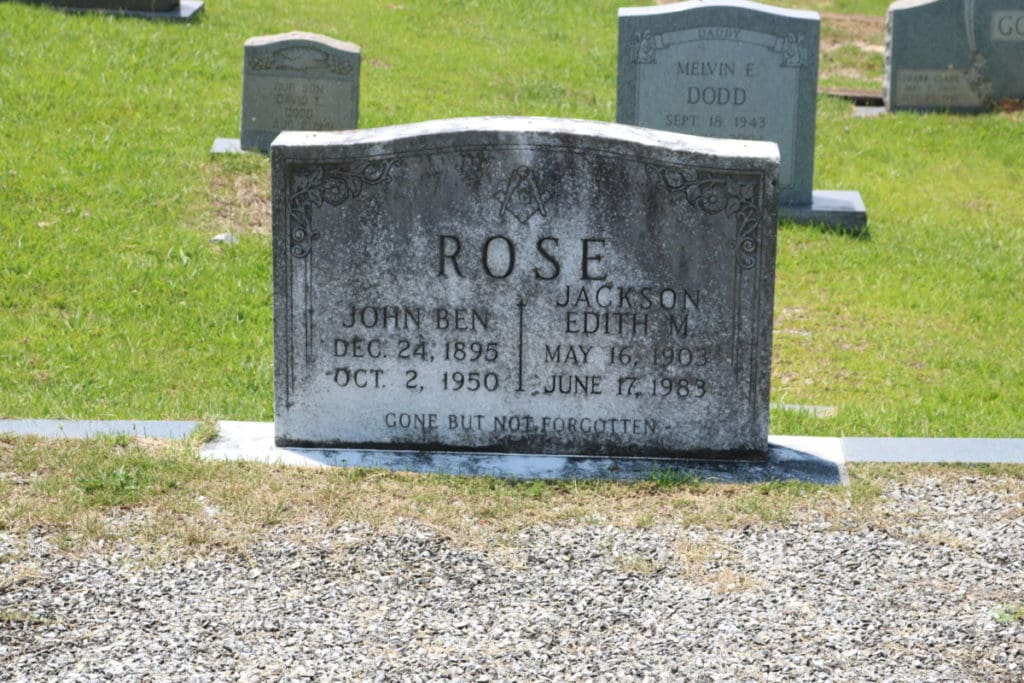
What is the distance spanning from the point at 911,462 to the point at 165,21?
11.7 meters

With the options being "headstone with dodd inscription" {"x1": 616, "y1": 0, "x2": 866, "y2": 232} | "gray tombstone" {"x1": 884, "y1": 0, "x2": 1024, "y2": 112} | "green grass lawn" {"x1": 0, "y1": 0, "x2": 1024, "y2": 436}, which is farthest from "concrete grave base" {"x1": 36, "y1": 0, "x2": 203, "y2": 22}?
"gray tombstone" {"x1": 884, "y1": 0, "x2": 1024, "y2": 112}

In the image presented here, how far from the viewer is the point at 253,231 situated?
409 inches

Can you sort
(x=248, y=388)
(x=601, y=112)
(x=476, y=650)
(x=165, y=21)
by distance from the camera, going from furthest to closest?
(x=165, y=21), (x=601, y=112), (x=248, y=388), (x=476, y=650)

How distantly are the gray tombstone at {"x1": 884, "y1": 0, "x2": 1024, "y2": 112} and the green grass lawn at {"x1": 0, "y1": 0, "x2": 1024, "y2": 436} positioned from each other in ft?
1.46

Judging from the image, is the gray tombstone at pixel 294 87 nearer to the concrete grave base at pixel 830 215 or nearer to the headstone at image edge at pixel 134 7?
the concrete grave base at pixel 830 215

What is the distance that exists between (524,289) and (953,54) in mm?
10211

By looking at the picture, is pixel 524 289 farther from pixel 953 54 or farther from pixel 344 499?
pixel 953 54

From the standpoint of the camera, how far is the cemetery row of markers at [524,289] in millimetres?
5785

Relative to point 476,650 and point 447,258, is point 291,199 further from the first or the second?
point 476,650

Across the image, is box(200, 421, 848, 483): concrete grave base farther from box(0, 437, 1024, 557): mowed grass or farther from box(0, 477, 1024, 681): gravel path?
box(0, 477, 1024, 681): gravel path

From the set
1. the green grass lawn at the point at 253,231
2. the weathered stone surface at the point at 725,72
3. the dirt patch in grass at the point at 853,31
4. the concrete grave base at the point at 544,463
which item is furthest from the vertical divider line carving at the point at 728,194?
the dirt patch in grass at the point at 853,31

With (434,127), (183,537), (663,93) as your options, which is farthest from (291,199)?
(663,93)

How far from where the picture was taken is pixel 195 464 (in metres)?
5.70

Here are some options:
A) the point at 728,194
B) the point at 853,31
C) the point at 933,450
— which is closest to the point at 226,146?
the point at 728,194
